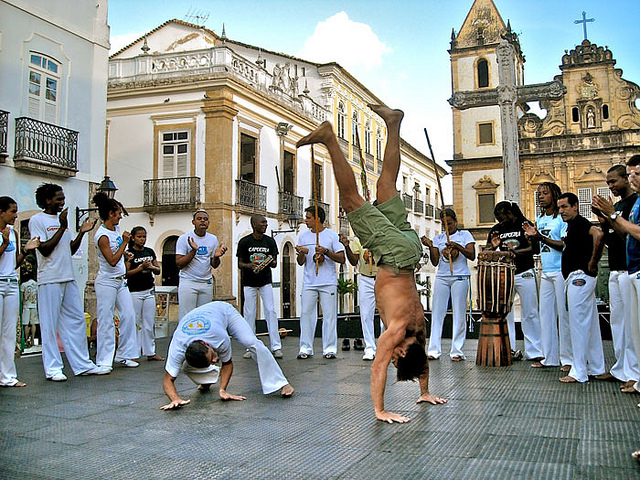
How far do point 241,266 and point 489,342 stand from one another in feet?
10.4

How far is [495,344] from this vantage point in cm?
655

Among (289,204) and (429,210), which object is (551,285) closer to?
(289,204)

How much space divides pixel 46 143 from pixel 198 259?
290 inches

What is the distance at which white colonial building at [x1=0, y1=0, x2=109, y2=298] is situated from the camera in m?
12.2

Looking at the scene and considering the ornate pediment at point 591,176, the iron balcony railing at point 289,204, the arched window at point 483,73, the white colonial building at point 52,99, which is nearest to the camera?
the white colonial building at point 52,99

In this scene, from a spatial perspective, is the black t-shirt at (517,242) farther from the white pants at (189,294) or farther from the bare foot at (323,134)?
the white pants at (189,294)

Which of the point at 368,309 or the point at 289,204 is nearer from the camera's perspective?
the point at 368,309

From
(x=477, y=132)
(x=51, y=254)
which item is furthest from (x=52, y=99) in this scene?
(x=477, y=132)

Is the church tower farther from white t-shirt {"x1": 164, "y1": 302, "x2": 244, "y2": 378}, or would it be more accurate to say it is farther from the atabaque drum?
white t-shirt {"x1": 164, "y1": 302, "x2": 244, "y2": 378}

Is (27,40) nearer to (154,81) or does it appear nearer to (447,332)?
(154,81)

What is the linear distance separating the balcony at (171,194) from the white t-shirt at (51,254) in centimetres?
1375

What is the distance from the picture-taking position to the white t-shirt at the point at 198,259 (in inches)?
285

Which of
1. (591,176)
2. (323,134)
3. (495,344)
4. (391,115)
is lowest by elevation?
(495,344)

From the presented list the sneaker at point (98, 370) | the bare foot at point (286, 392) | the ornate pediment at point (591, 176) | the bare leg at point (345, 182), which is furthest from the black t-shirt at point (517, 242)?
the ornate pediment at point (591, 176)
